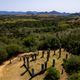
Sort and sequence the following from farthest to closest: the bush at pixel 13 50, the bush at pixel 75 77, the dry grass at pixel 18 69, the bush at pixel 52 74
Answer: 1. the bush at pixel 13 50
2. the dry grass at pixel 18 69
3. the bush at pixel 52 74
4. the bush at pixel 75 77

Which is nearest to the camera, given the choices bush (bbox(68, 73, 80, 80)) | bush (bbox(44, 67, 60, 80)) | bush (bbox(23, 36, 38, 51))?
bush (bbox(68, 73, 80, 80))

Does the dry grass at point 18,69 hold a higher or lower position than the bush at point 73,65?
lower

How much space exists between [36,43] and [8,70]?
49.9 feet

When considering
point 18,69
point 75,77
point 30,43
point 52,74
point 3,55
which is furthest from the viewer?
point 30,43

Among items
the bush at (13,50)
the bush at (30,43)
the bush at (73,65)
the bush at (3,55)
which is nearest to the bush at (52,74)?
the bush at (73,65)

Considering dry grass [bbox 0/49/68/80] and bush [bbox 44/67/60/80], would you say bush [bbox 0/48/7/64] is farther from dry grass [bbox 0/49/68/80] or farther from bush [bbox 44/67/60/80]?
bush [bbox 44/67/60/80]

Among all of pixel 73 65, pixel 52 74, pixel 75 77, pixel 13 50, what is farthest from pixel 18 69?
pixel 75 77

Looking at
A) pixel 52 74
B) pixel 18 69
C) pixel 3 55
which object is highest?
pixel 52 74

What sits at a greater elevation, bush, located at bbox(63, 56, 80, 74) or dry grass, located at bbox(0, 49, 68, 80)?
bush, located at bbox(63, 56, 80, 74)

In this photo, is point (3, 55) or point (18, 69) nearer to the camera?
point (18, 69)

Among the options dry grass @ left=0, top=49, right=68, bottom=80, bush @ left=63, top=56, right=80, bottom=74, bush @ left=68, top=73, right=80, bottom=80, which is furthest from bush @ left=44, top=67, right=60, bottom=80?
bush @ left=63, top=56, right=80, bottom=74

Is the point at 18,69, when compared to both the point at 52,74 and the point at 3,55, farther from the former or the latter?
the point at 3,55

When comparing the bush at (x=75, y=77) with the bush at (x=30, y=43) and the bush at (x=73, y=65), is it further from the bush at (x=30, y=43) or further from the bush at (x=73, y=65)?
the bush at (x=30, y=43)

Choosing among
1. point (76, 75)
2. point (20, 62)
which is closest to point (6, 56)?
point (20, 62)
